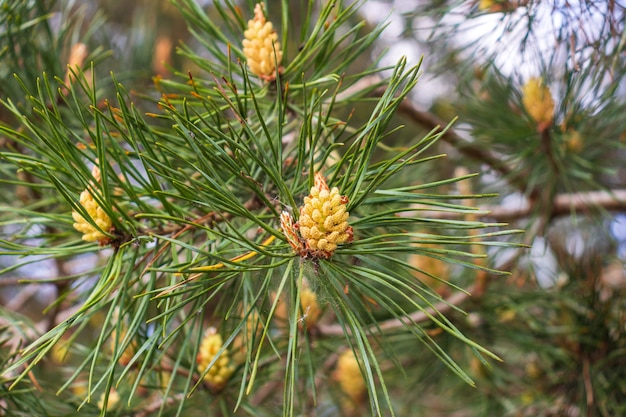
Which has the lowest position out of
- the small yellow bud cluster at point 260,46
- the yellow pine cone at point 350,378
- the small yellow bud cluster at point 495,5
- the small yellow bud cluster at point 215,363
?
the yellow pine cone at point 350,378

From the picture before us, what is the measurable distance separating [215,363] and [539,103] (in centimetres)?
61

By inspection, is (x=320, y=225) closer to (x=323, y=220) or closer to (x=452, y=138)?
(x=323, y=220)

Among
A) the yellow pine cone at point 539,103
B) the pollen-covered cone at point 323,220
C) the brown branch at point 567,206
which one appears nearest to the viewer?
the pollen-covered cone at point 323,220

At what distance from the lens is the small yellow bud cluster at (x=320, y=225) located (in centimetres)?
41

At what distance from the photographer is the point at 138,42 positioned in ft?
4.42

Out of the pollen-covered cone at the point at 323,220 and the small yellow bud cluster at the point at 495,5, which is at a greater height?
the small yellow bud cluster at the point at 495,5

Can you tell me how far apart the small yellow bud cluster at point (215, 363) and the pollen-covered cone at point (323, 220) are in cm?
28

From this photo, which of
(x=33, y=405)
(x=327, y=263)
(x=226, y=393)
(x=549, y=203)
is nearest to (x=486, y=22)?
(x=549, y=203)

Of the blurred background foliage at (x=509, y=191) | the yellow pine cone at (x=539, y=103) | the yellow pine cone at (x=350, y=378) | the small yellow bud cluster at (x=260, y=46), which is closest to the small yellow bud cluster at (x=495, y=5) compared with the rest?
the blurred background foliage at (x=509, y=191)

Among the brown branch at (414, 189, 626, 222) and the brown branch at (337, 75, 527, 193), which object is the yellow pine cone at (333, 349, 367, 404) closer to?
the brown branch at (414, 189, 626, 222)

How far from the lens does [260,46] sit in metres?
0.54

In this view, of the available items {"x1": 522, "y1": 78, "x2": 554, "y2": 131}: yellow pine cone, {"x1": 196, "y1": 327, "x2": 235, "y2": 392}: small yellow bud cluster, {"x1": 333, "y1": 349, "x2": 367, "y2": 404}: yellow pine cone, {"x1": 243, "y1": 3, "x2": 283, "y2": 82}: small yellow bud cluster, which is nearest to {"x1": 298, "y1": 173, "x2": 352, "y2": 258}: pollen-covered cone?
{"x1": 243, "y1": 3, "x2": 283, "y2": 82}: small yellow bud cluster

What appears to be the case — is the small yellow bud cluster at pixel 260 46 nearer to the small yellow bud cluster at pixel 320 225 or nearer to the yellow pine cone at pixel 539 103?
the small yellow bud cluster at pixel 320 225

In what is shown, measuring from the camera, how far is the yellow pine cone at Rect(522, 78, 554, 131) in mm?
862
